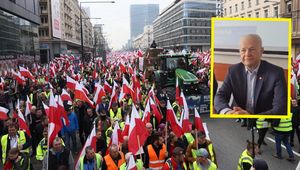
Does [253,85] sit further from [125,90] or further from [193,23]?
[193,23]

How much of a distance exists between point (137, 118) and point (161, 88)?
12.3 meters

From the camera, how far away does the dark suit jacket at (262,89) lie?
15.3 ft

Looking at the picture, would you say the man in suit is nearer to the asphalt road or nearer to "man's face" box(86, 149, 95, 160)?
"man's face" box(86, 149, 95, 160)

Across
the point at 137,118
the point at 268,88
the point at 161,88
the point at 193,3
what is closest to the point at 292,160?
the point at 137,118

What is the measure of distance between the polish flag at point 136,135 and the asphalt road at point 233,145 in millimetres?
2884

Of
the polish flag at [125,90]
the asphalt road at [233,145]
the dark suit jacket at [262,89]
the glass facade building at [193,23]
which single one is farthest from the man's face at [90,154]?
the glass facade building at [193,23]

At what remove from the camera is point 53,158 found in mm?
6574

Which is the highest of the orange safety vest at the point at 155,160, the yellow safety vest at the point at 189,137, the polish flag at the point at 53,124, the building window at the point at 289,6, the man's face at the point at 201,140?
the building window at the point at 289,6

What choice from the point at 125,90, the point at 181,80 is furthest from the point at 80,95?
the point at 181,80

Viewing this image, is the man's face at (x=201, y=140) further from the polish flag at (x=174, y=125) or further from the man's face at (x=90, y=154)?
the man's face at (x=90, y=154)

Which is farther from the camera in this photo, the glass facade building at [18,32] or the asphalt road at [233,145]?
the glass facade building at [18,32]

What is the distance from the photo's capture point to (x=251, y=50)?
15.3ft

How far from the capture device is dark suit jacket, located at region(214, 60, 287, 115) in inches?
183

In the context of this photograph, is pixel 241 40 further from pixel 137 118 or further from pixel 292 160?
pixel 292 160
